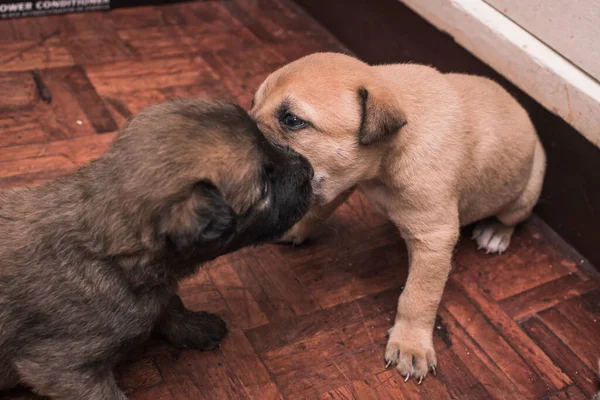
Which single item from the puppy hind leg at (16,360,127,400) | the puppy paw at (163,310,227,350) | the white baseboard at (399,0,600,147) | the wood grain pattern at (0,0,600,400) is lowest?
the wood grain pattern at (0,0,600,400)

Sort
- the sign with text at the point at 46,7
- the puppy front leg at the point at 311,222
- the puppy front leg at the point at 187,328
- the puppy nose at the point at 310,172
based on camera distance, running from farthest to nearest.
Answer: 1. the sign with text at the point at 46,7
2. the puppy front leg at the point at 311,222
3. the puppy front leg at the point at 187,328
4. the puppy nose at the point at 310,172

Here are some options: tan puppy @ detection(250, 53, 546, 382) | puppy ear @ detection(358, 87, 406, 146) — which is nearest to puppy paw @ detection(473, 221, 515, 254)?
tan puppy @ detection(250, 53, 546, 382)

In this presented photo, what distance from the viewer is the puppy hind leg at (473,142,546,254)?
11.2ft

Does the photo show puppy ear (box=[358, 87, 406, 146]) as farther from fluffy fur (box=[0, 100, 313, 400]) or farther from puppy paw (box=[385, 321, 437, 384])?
puppy paw (box=[385, 321, 437, 384])

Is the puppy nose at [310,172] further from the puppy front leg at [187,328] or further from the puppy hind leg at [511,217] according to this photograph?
the puppy hind leg at [511,217]

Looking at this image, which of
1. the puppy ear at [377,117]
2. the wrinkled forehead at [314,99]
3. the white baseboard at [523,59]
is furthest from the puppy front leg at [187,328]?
the white baseboard at [523,59]

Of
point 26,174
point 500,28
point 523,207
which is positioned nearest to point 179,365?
point 26,174

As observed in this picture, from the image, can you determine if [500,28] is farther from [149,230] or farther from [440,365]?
[149,230]

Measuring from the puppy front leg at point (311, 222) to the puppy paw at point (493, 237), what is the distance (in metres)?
0.75

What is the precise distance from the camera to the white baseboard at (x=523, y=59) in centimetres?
333

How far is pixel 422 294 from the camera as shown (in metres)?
2.89

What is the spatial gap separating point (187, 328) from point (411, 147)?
1093mm

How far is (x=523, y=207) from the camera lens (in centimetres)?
345

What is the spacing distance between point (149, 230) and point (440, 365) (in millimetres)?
1364
